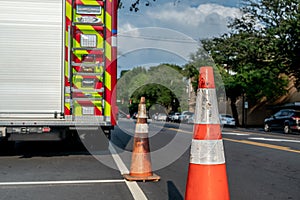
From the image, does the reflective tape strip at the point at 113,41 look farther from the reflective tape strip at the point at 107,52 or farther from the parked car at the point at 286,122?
the parked car at the point at 286,122

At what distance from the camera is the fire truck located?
30.2ft

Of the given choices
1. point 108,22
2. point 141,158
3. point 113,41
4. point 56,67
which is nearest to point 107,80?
point 113,41

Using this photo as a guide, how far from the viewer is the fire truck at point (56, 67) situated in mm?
9211

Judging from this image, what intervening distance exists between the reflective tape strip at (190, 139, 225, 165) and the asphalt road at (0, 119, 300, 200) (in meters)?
2.58

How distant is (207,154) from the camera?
12.4 feet

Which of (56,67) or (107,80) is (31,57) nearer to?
(56,67)

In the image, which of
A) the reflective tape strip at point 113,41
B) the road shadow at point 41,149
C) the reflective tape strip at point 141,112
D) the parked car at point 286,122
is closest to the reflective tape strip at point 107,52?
the reflective tape strip at point 113,41

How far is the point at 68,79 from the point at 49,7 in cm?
148

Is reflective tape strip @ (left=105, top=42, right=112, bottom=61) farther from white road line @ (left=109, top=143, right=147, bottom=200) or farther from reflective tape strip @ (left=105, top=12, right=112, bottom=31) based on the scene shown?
white road line @ (left=109, top=143, right=147, bottom=200)

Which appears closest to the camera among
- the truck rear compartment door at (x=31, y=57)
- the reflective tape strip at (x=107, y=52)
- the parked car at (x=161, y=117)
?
the truck rear compartment door at (x=31, y=57)

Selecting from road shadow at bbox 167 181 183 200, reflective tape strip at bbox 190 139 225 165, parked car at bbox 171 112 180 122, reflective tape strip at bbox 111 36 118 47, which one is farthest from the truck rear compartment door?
parked car at bbox 171 112 180 122

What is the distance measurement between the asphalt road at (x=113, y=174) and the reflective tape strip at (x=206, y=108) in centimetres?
263

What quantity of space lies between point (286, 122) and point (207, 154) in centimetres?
2599

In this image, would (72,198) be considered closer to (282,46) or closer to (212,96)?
(212,96)
